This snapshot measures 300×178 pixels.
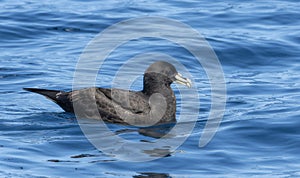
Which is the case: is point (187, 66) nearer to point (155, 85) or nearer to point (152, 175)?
point (155, 85)

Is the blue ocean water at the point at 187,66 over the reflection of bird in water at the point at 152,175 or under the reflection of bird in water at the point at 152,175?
over

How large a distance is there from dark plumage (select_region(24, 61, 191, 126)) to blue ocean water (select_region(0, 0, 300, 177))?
32 centimetres

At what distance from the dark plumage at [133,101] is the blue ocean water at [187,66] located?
324mm

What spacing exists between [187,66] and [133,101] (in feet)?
12.6

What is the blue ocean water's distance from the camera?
384 inches

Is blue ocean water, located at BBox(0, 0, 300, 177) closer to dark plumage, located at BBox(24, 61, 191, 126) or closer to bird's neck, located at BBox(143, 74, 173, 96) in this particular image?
Result: dark plumage, located at BBox(24, 61, 191, 126)

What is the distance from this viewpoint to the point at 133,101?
11680 millimetres

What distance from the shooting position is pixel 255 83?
14.1 meters

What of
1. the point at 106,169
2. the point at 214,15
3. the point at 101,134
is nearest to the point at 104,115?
the point at 101,134

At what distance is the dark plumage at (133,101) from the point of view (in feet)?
38.2

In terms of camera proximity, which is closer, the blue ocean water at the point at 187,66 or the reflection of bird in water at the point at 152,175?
the reflection of bird in water at the point at 152,175

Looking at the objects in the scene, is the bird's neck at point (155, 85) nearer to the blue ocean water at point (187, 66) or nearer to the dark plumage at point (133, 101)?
the dark plumage at point (133, 101)

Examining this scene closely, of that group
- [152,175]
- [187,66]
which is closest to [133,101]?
[152,175]

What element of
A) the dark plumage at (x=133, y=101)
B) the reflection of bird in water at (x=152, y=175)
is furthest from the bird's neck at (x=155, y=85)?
the reflection of bird in water at (x=152, y=175)
